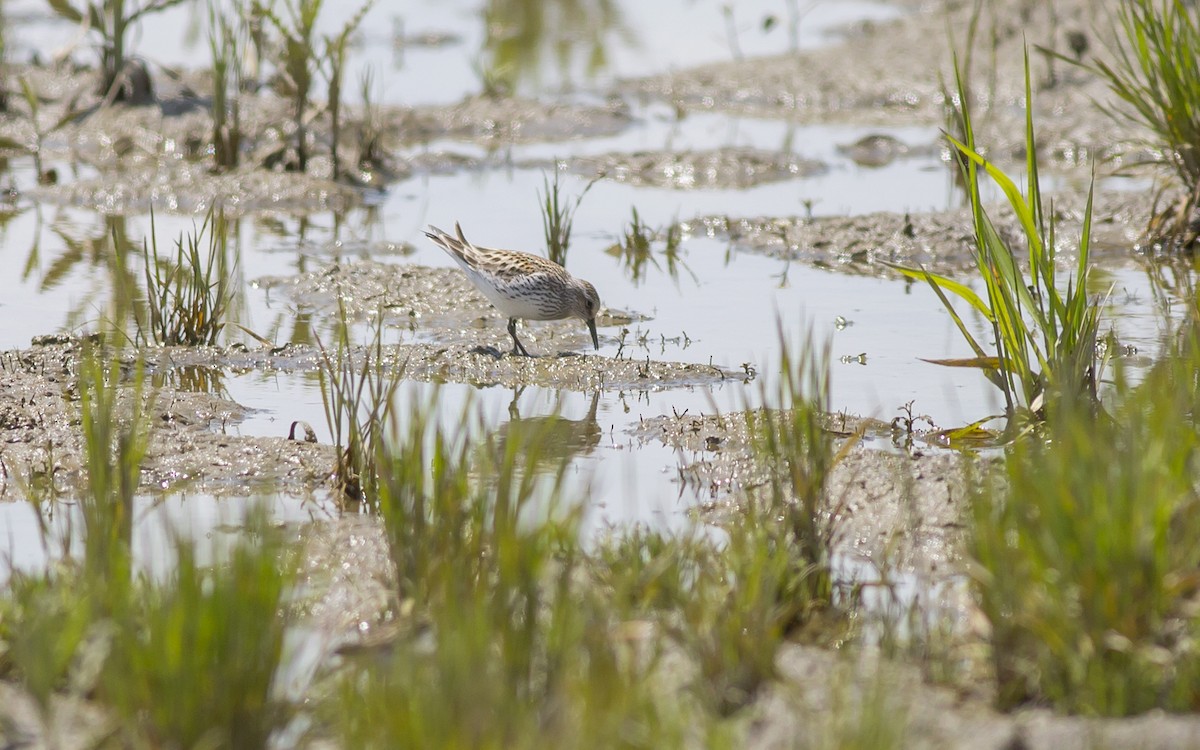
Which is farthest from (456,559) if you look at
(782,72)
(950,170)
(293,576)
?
(782,72)

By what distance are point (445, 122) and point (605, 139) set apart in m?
1.71

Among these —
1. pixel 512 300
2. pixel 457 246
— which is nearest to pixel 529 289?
pixel 512 300

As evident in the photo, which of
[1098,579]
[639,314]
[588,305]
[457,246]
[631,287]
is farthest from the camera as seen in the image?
[631,287]

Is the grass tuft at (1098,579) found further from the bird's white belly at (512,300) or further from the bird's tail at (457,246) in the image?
the bird's tail at (457,246)

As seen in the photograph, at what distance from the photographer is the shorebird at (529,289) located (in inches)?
333

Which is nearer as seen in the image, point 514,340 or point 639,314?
point 514,340

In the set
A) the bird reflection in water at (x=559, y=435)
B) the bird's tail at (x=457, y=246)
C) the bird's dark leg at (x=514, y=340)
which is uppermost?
the bird's tail at (x=457, y=246)

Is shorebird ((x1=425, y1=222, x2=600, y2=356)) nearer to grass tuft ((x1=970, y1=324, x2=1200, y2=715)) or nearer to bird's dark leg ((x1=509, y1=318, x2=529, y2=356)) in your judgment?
bird's dark leg ((x1=509, y1=318, x2=529, y2=356))

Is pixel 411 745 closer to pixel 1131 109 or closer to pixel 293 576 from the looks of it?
pixel 293 576

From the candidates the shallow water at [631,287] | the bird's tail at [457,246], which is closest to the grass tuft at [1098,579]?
the shallow water at [631,287]

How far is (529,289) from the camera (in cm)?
845

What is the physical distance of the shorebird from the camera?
8461mm

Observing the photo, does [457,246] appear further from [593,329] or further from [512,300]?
[593,329]

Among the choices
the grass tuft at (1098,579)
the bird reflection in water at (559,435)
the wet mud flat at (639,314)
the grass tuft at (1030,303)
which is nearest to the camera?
the grass tuft at (1098,579)
